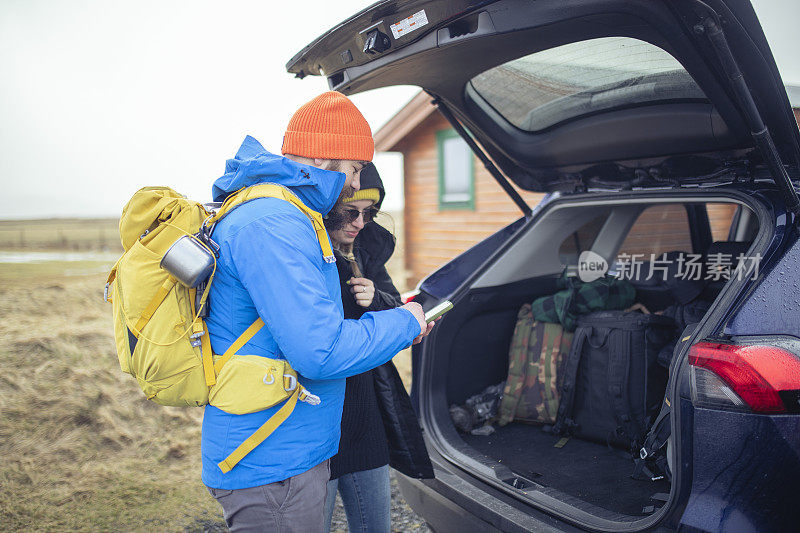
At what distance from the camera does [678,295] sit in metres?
2.98

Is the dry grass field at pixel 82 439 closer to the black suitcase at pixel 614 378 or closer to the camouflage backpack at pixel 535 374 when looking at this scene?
the camouflage backpack at pixel 535 374

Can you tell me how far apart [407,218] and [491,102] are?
9587mm

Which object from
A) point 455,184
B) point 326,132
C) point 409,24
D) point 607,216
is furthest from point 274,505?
point 455,184

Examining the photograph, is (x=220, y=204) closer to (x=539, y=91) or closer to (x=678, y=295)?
(x=539, y=91)

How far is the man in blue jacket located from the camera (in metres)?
1.34

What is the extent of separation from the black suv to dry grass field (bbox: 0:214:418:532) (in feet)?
5.76

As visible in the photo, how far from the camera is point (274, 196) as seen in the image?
56.5 inches

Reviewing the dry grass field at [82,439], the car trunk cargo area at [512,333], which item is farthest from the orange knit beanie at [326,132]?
the dry grass field at [82,439]

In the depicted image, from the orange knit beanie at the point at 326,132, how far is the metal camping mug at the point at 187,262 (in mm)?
438

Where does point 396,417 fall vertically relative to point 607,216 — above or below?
below

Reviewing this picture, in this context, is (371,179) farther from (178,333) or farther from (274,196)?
(178,333)

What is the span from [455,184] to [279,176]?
32.0ft

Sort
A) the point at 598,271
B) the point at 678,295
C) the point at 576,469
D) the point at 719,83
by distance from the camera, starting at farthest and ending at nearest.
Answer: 1. the point at 598,271
2. the point at 678,295
3. the point at 576,469
4. the point at 719,83

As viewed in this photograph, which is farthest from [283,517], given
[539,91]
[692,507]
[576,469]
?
[539,91]
